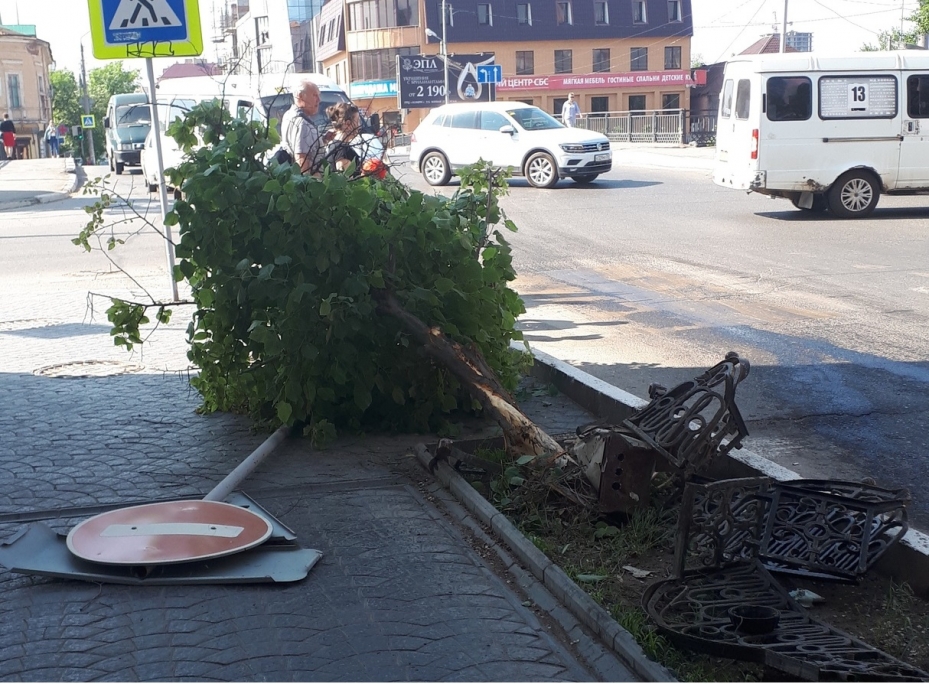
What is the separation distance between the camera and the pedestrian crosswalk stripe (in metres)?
8.52

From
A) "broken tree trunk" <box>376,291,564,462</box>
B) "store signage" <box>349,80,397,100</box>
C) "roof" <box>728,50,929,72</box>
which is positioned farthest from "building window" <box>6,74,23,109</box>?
"broken tree trunk" <box>376,291,564,462</box>

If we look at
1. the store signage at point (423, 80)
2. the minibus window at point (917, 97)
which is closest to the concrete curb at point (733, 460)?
the minibus window at point (917, 97)

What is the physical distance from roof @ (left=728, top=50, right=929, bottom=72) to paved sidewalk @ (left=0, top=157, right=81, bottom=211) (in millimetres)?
16519

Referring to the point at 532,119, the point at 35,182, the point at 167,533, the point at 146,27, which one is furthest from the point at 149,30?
the point at 35,182

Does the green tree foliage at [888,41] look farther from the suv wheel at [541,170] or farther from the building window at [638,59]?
the suv wheel at [541,170]

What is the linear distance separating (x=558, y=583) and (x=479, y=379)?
5.81 ft

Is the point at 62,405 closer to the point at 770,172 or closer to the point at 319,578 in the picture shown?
the point at 319,578

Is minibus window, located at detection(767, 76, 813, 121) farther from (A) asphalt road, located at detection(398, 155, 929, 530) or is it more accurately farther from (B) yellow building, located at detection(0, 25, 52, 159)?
(B) yellow building, located at detection(0, 25, 52, 159)

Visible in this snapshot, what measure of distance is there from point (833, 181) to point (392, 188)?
1250cm

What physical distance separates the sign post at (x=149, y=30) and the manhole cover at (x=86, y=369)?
120 centimetres

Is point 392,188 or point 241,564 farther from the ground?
point 392,188

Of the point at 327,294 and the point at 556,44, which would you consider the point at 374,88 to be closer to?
the point at 556,44

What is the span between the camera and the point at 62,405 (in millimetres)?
6391

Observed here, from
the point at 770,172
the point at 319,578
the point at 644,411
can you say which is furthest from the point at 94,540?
the point at 770,172
